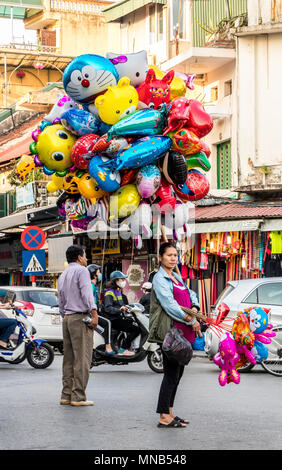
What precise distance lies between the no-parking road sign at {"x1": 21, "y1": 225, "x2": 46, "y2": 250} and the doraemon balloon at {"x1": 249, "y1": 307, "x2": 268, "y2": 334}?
53.8ft

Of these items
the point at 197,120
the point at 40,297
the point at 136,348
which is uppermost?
the point at 197,120

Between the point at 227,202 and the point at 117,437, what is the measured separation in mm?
18339

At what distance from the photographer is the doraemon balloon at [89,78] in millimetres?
13227

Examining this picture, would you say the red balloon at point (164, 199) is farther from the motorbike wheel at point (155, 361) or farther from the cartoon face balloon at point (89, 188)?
the motorbike wheel at point (155, 361)

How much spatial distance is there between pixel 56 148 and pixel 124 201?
122 centimetres

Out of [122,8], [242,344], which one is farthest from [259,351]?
[122,8]

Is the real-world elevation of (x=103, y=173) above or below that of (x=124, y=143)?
below

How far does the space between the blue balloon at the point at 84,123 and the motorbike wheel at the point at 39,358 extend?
18.2 feet

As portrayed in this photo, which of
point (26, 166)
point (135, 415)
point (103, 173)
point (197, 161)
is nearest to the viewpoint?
point (135, 415)

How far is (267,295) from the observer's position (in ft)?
56.0

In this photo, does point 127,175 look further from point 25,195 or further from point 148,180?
point 25,195

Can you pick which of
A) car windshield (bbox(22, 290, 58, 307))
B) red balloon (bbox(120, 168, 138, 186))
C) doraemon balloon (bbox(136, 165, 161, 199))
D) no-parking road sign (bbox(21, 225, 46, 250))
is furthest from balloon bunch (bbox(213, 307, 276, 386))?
no-parking road sign (bbox(21, 225, 46, 250))

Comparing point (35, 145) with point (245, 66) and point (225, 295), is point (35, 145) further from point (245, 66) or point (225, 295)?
point (245, 66)

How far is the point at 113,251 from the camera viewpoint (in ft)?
102
